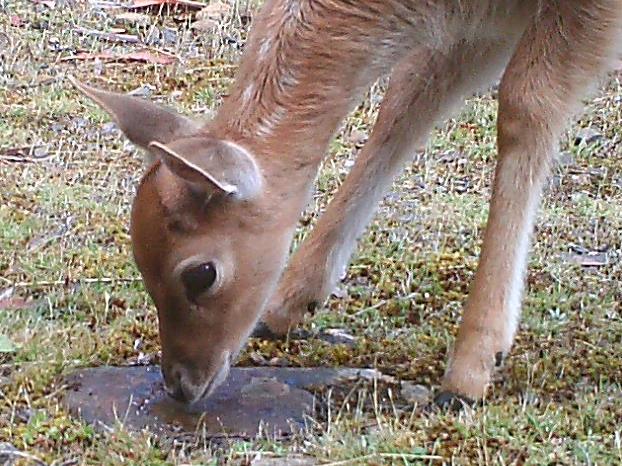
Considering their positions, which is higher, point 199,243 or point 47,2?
point 47,2

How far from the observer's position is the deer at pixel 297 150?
14.1 ft

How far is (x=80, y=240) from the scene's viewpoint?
609 centimetres

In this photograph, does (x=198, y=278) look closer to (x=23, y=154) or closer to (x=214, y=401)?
(x=214, y=401)

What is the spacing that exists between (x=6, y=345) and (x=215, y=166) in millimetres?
1197

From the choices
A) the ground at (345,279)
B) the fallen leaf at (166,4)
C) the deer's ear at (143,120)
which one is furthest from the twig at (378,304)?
the fallen leaf at (166,4)

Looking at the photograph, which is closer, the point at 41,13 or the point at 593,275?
the point at 593,275

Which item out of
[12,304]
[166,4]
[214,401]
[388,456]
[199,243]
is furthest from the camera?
[166,4]

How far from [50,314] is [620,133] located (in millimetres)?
3615

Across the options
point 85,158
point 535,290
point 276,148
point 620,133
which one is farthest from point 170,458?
point 620,133

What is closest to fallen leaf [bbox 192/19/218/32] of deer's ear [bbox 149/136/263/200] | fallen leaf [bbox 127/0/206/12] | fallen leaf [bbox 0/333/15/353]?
fallen leaf [bbox 127/0/206/12]

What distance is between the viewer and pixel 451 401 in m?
4.53

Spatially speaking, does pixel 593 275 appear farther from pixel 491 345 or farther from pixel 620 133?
pixel 620 133

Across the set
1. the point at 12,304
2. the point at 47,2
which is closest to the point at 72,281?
the point at 12,304

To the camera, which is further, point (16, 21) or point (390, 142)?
point (16, 21)
